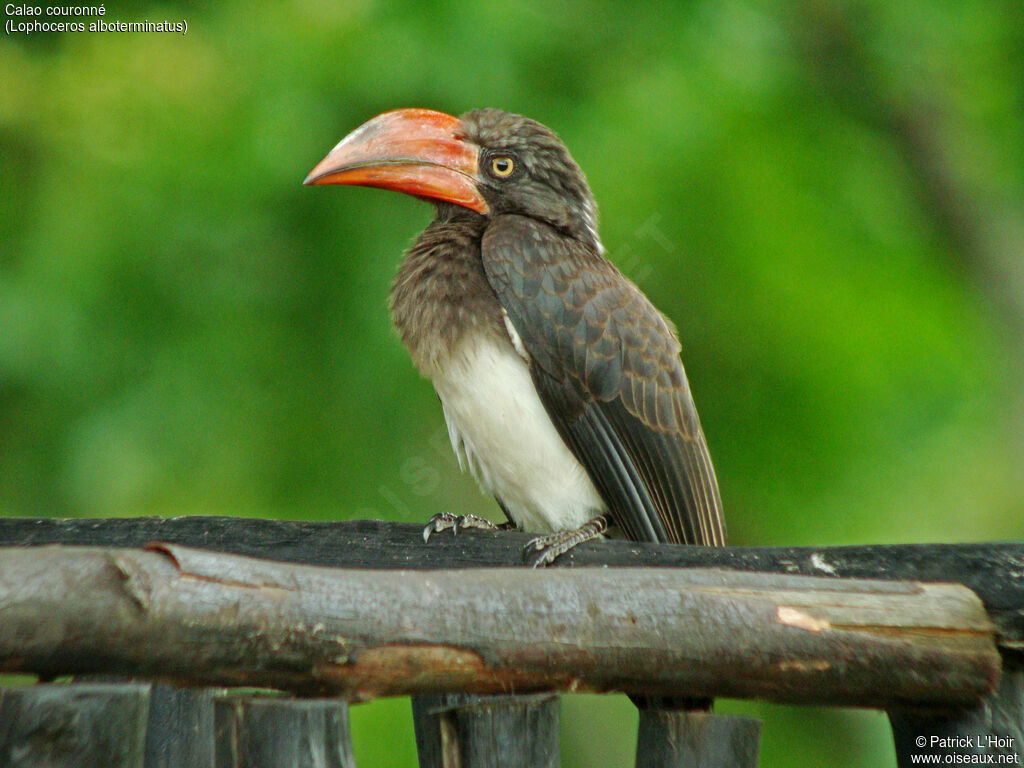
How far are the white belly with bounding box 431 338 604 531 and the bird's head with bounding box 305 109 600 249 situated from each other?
1.92ft

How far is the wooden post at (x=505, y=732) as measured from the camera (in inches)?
75.1

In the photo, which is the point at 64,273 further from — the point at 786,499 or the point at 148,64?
the point at 786,499

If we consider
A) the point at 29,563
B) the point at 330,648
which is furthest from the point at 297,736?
the point at 29,563

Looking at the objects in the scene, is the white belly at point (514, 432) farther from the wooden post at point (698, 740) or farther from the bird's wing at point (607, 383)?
the wooden post at point (698, 740)

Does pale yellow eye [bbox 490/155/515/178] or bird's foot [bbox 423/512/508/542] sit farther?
pale yellow eye [bbox 490/155/515/178]

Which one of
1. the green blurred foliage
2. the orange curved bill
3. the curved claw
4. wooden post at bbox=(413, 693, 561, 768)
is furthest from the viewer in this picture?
the green blurred foliage

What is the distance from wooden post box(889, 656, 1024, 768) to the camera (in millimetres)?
2043

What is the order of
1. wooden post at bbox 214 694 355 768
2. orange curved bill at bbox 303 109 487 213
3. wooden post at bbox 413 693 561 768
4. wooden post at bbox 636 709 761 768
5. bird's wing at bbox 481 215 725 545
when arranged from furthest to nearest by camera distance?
orange curved bill at bbox 303 109 487 213, bird's wing at bbox 481 215 725 545, wooden post at bbox 636 709 761 768, wooden post at bbox 413 693 561 768, wooden post at bbox 214 694 355 768

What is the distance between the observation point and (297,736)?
170 centimetres

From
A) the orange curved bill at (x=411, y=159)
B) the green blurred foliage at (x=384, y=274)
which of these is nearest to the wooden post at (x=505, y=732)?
the orange curved bill at (x=411, y=159)

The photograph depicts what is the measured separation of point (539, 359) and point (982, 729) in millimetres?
1516

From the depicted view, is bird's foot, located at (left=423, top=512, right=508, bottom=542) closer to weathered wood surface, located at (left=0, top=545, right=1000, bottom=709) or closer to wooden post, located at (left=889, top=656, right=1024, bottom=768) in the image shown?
weathered wood surface, located at (left=0, top=545, right=1000, bottom=709)

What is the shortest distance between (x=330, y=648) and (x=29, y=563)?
0.45 metres

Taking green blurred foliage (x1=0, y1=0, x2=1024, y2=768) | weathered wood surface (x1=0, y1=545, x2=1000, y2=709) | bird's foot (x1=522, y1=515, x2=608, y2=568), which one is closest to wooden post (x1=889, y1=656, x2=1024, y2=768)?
weathered wood surface (x1=0, y1=545, x2=1000, y2=709)
